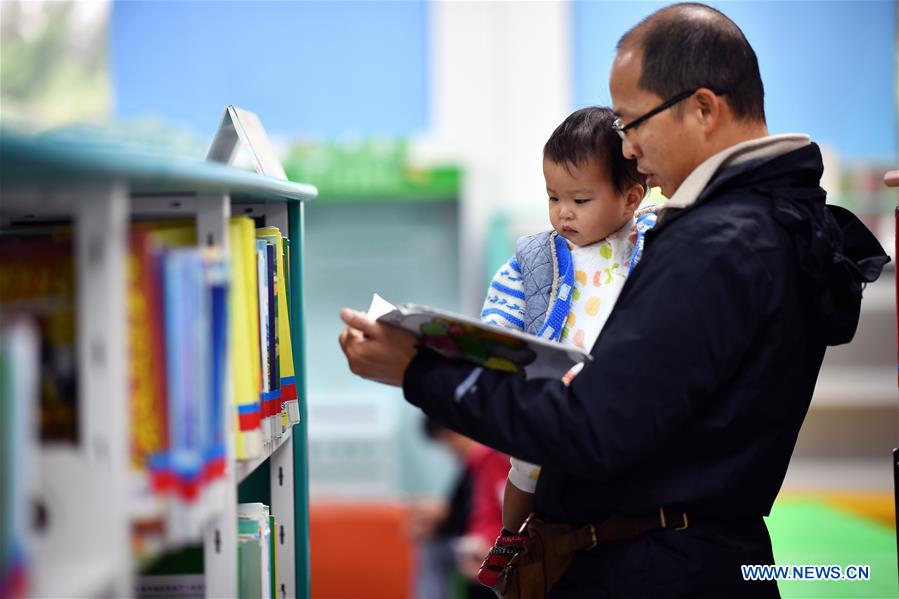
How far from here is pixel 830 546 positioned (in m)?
3.25

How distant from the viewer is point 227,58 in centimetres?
577

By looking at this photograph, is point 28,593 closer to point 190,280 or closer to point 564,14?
point 190,280

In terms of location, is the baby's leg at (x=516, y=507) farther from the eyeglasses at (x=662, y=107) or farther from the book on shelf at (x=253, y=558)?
the eyeglasses at (x=662, y=107)

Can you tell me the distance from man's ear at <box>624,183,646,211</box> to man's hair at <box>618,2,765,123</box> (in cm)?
37

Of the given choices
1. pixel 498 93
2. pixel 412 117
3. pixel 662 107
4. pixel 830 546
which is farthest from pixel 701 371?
pixel 412 117

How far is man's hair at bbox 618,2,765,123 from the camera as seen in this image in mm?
1456

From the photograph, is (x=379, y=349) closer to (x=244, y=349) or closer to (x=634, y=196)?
(x=244, y=349)

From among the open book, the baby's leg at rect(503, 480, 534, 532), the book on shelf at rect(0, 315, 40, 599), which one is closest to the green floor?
the baby's leg at rect(503, 480, 534, 532)

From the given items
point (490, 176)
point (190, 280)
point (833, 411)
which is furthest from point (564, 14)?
point (190, 280)

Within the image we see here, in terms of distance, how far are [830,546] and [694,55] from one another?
2.34 metres

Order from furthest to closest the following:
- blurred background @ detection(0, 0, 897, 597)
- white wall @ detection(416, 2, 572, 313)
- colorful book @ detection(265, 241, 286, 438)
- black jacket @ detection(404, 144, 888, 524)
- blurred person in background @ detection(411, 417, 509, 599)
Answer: white wall @ detection(416, 2, 572, 313)
blurred background @ detection(0, 0, 897, 597)
blurred person in background @ detection(411, 417, 509, 599)
colorful book @ detection(265, 241, 286, 438)
black jacket @ detection(404, 144, 888, 524)

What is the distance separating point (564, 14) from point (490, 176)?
0.97 meters

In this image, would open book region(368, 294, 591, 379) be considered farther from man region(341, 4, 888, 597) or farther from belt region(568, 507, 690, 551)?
belt region(568, 507, 690, 551)

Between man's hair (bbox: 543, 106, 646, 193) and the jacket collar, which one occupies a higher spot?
man's hair (bbox: 543, 106, 646, 193)
